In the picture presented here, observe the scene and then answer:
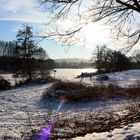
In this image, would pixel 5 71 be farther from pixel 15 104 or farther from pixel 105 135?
pixel 105 135

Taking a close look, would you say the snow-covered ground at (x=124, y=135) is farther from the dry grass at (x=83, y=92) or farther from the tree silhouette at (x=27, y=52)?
the tree silhouette at (x=27, y=52)

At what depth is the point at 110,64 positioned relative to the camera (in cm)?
9538

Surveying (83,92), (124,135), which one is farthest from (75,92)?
(124,135)

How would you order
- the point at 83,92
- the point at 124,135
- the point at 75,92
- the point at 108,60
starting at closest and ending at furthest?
the point at 124,135, the point at 83,92, the point at 75,92, the point at 108,60

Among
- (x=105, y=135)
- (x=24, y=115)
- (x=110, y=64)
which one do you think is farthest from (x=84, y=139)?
(x=110, y=64)

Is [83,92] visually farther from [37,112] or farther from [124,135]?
[124,135]

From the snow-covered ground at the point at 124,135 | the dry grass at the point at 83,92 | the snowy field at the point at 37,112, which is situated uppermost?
the snow-covered ground at the point at 124,135

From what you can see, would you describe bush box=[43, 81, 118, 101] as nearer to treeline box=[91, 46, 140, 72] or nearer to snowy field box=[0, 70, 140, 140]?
snowy field box=[0, 70, 140, 140]

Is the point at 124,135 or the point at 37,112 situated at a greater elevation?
the point at 124,135

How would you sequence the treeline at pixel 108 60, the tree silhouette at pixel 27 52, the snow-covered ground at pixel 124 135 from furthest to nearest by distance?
the treeline at pixel 108 60, the tree silhouette at pixel 27 52, the snow-covered ground at pixel 124 135

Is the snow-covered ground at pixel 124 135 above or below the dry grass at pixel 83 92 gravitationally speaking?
above

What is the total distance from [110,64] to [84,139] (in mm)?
87483

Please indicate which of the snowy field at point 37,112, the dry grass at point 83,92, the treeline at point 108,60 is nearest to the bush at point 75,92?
the dry grass at point 83,92

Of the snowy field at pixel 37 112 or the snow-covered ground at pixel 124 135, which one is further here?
the snowy field at pixel 37 112
